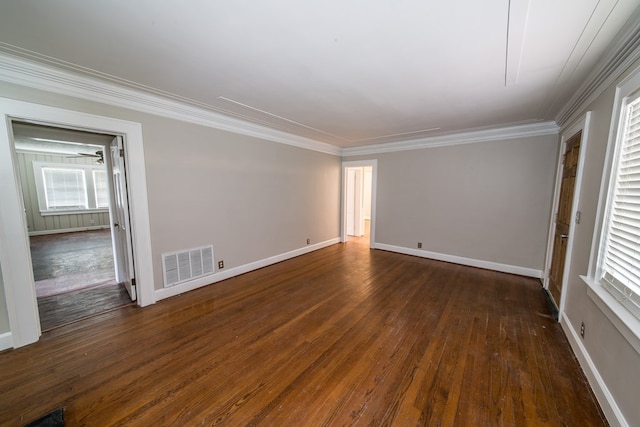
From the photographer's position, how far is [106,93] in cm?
247

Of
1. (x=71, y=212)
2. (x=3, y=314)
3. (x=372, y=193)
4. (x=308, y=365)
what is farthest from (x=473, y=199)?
(x=71, y=212)

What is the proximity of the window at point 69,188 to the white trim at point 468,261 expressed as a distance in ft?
29.0

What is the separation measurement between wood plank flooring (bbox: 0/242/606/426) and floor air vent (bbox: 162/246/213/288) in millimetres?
275

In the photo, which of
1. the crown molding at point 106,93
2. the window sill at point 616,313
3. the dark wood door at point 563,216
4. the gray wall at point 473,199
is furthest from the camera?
the gray wall at point 473,199

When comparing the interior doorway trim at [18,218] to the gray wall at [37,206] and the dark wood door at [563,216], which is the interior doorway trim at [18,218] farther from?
the gray wall at [37,206]

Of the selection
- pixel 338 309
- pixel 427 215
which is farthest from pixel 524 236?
pixel 338 309

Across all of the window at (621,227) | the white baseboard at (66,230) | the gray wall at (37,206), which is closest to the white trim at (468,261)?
the window at (621,227)

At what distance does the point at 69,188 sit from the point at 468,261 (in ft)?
38.3

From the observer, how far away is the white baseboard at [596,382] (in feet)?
4.76

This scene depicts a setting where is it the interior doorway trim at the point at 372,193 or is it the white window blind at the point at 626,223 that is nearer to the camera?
the white window blind at the point at 626,223

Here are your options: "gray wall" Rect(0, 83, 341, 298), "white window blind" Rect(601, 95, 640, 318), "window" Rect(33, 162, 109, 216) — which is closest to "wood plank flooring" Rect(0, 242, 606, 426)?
"white window blind" Rect(601, 95, 640, 318)

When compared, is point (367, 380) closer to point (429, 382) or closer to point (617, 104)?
point (429, 382)

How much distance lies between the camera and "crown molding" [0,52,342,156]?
6.60 ft

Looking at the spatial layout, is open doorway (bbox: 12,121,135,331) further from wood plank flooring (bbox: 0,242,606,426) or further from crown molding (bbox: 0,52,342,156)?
wood plank flooring (bbox: 0,242,606,426)
